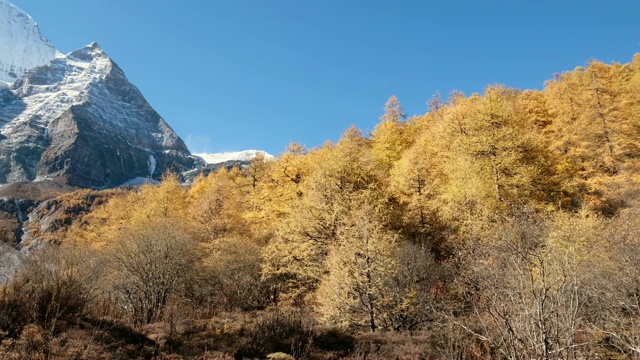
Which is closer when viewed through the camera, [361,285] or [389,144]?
[361,285]

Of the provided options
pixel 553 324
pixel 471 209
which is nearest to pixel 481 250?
pixel 471 209

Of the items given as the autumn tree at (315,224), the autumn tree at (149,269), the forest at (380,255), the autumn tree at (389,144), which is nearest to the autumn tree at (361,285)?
the forest at (380,255)

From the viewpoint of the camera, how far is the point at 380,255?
48.6ft

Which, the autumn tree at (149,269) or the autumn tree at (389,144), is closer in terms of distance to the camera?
the autumn tree at (149,269)

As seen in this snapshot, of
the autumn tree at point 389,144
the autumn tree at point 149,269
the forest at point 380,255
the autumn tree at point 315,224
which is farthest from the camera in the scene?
the autumn tree at point 389,144

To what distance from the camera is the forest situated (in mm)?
9867

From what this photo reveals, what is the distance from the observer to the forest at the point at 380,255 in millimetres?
9867

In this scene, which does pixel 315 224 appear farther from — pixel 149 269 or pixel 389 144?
pixel 389 144

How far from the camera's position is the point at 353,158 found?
21.7m

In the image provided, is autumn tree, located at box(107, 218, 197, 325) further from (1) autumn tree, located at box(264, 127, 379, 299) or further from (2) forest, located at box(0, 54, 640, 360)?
(1) autumn tree, located at box(264, 127, 379, 299)

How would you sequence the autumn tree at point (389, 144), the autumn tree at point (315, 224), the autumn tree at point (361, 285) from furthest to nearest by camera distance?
1. the autumn tree at point (389, 144)
2. the autumn tree at point (315, 224)
3. the autumn tree at point (361, 285)

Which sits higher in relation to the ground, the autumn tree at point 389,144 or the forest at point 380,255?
the autumn tree at point 389,144

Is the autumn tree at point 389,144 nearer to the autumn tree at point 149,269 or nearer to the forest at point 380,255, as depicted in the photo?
the forest at point 380,255

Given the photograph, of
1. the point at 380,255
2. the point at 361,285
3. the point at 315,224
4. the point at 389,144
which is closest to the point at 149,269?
the point at 315,224
